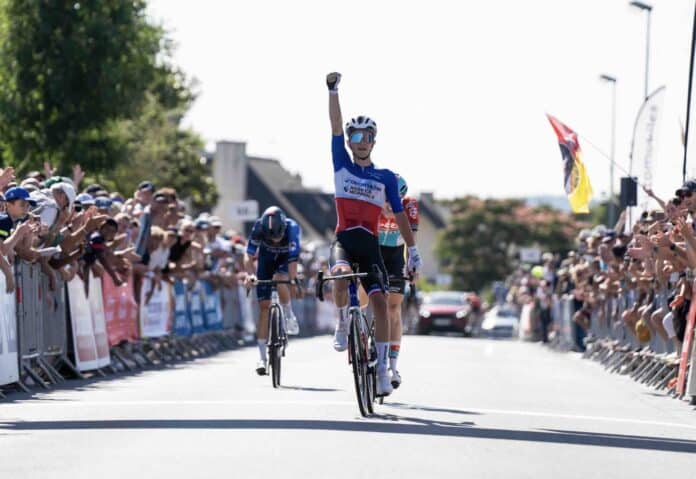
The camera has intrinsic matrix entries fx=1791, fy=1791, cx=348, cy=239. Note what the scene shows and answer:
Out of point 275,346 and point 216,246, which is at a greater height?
point 216,246

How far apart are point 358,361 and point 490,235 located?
101 meters

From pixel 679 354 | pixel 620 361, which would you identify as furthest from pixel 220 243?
pixel 679 354

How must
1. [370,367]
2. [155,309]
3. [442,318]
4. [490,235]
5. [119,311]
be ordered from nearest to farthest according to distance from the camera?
1. [370,367]
2. [119,311]
3. [155,309]
4. [442,318]
5. [490,235]

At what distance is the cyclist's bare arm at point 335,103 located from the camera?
1378cm

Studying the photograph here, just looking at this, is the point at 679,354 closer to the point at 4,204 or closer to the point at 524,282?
the point at 4,204

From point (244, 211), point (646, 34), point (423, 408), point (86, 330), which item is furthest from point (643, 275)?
point (244, 211)

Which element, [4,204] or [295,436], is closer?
[295,436]

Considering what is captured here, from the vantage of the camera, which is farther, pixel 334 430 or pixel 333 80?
pixel 333 80

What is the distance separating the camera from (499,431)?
12602mm

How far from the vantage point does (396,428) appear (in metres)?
12.5

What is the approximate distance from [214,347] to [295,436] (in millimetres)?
17696

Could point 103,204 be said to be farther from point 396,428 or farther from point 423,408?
point 396,428

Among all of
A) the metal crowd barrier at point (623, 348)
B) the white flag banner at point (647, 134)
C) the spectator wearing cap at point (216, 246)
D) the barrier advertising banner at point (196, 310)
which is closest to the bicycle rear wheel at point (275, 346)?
the metal crowd barrier at point (623, 348)

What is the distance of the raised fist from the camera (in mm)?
13773
